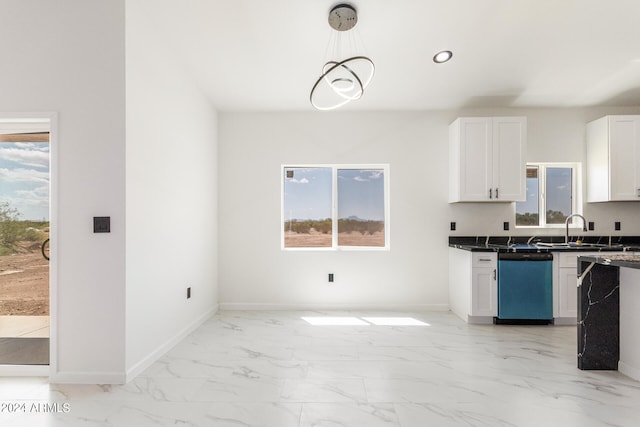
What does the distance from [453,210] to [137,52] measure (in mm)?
3843

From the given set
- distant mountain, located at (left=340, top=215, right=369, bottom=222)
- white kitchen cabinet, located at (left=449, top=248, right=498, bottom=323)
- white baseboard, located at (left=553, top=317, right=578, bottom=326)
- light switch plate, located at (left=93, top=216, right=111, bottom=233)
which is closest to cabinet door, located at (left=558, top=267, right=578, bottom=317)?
white baseboard, located at (left=553, top=317, right=578, bottom=326)

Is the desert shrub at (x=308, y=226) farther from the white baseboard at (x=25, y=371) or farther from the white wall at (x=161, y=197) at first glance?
the white baseboard at (x=25, y=371)

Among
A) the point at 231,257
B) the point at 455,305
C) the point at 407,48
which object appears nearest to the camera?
the point at 407,48

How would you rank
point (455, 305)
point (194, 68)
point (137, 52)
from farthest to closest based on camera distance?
point (455, 305) < point (194, 68) < point (137, 52)

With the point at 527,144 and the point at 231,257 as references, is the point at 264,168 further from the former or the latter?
the point at 527,144

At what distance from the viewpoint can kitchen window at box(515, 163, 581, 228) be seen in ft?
14.2

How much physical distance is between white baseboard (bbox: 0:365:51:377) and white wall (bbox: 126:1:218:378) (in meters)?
0.66

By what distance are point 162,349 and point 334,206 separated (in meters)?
2.63

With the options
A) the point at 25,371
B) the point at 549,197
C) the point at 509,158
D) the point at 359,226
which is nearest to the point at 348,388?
the point at 25,371

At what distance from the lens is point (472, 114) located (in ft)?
14.2

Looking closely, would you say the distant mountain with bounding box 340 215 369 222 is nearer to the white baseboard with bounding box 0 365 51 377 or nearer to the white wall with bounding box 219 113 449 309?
the white wall with bounding box 219 113 449 309

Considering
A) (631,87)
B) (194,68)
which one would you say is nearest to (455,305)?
(631,87)

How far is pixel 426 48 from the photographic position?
3139 millimetres

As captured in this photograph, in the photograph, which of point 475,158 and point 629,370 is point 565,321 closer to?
point 629,370
